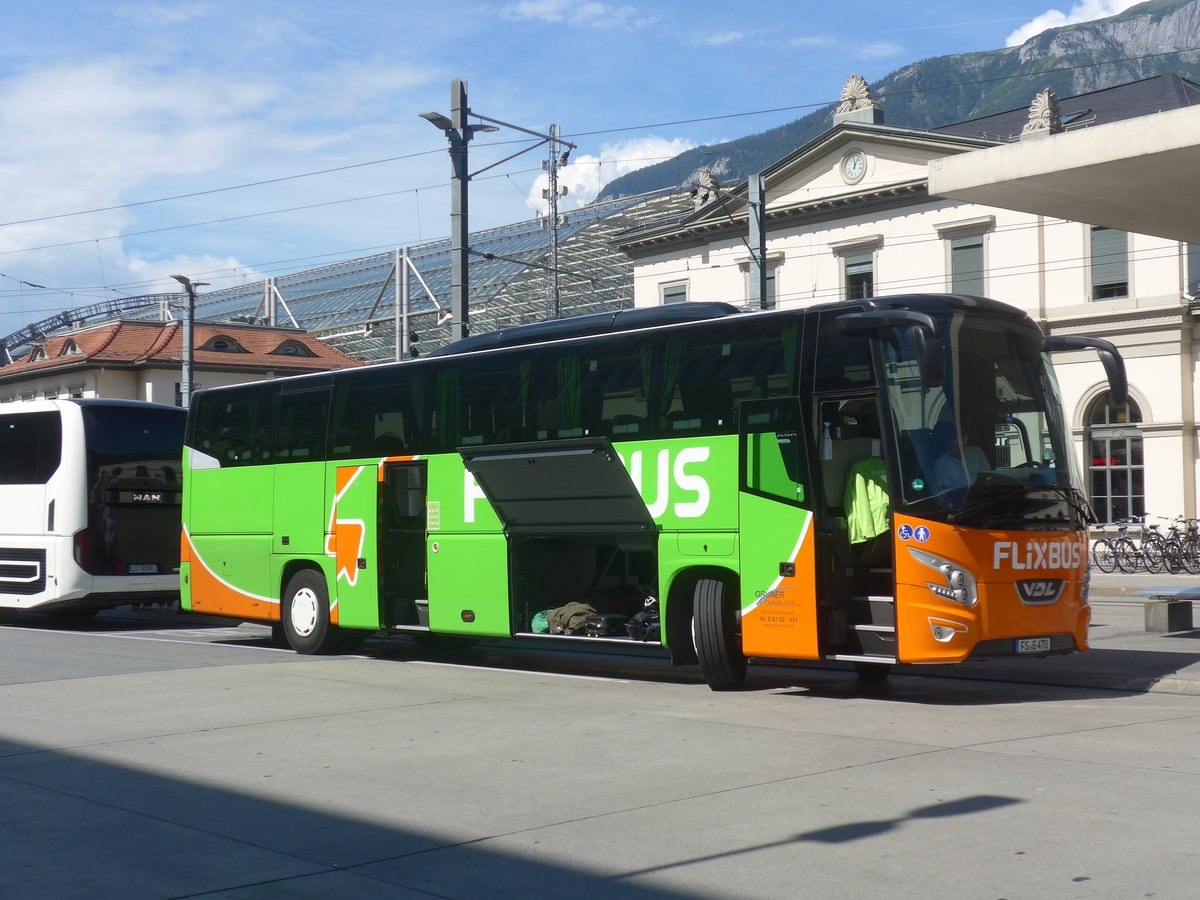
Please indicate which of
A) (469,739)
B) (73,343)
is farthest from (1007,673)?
(73,343)

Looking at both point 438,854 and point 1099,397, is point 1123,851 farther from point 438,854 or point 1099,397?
point 1099,397

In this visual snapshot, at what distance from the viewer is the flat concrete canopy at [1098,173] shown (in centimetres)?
1427

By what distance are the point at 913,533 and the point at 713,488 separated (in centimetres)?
207

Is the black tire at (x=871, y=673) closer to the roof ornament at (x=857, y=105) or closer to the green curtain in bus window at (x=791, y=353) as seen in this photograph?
the green curtain in bus window at (x=791, y=353)

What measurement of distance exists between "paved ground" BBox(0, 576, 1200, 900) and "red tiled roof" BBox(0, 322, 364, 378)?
55362 millimetres

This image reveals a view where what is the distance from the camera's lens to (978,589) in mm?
10594

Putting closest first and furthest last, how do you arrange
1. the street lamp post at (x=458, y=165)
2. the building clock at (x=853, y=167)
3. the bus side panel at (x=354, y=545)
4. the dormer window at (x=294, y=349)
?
the bus side panel at (x=354, y=545), the street lamp post at (x=458, y=165), the building clock at (x=853, y=167), the dormer window at (x=294, y=349)

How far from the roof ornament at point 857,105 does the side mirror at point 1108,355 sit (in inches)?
1316

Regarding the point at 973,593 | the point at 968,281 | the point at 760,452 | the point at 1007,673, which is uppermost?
the point at 968,281

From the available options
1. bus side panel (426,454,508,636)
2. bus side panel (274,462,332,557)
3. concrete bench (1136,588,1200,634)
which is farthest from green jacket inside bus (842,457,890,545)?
bus side panel (274,462,332,557)

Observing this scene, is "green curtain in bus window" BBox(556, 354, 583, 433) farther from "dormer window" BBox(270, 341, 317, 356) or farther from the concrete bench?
"dormer window" BBox(270, 341, 317, 356)

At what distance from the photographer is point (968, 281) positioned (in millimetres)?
39312

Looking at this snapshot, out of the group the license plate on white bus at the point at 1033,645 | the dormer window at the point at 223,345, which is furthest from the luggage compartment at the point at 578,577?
the dormer window at the point at 223,345

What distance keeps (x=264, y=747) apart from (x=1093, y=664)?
824 centimetres
